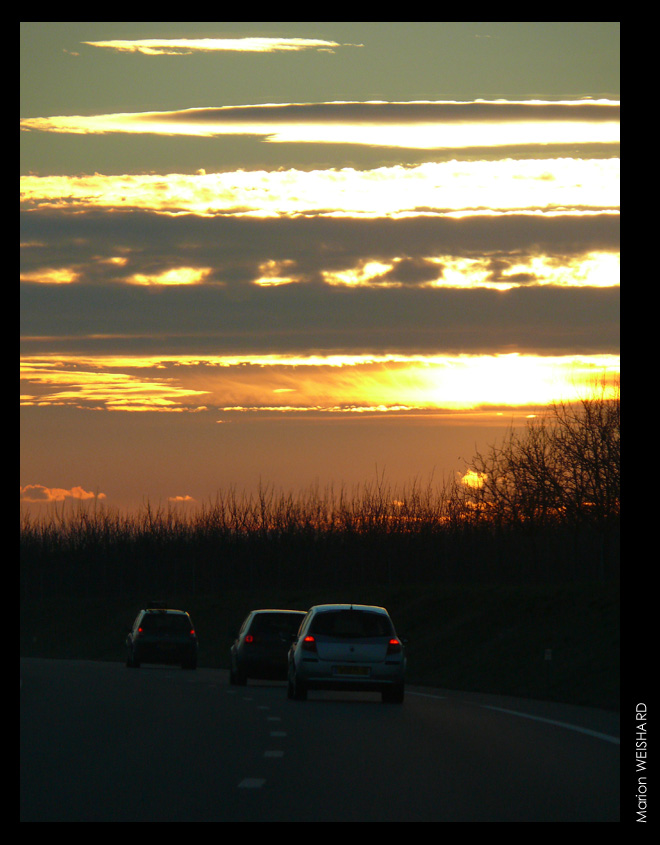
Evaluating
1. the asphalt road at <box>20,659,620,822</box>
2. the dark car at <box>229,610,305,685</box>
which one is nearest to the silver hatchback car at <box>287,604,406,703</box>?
the asphalt road at <box>20,659,620,822</box>

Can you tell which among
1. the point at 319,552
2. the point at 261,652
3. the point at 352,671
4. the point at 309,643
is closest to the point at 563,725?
the point at 352,671

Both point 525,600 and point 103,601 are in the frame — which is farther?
point 103,601

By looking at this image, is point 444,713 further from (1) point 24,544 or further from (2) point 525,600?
(1) point 24,544

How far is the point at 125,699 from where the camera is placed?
26719 mm

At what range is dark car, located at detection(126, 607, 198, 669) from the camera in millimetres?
42469

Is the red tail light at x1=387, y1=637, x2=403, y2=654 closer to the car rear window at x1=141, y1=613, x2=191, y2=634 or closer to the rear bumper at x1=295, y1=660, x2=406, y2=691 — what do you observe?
the rear bumper at x1=295, y1=660, x2=406, y2=691

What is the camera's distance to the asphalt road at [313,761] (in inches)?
450

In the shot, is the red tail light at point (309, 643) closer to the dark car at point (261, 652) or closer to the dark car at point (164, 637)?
the dark car at point (261, 652)

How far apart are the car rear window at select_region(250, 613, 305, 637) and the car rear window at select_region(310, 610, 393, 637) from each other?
5.92m
